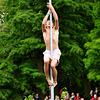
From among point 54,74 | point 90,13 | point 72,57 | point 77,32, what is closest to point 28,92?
point 72,57

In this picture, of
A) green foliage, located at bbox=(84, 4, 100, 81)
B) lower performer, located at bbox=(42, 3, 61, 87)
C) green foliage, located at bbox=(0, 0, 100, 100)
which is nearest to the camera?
lower performer, located at bbox=(42, 3, 61, 87)

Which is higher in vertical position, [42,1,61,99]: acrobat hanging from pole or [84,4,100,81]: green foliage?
[42,1,61,99]: acrobat hanging from pole

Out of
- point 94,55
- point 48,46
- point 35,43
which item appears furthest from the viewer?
point 35,43

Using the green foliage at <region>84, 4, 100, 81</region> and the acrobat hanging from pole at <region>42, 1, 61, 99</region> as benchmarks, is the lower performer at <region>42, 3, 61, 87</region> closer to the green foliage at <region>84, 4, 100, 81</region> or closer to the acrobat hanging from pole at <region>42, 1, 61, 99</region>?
the acrobat hanging from pole at <region>42, 1, 61, 99</region>

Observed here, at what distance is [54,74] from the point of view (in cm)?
958

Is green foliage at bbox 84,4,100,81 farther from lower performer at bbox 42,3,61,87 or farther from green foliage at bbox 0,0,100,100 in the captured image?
lower performer at bbox 42,3,61,87

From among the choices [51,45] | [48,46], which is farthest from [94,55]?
[51,45]

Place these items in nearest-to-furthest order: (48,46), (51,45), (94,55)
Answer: (51,45)
(48,46)
(94,55)

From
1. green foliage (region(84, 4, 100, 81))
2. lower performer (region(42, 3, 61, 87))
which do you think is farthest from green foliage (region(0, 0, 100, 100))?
lower performer (region(42, 3, 61, 87))

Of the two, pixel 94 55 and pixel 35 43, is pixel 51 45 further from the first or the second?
pixel 35 43

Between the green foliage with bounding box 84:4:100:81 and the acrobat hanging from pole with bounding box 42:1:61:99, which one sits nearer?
the acrobat hanging from pole with bounding box 42:1:61:99

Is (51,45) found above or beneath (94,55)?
above

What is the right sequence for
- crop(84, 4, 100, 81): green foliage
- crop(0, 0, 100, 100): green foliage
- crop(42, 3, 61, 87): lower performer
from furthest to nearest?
crop(0, 0, 100, 100): green foliage, crop(84, 4, 100, 81): green foliage, crop(42, 3, 61, 87): lower performer

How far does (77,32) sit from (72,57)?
77.2 inches
